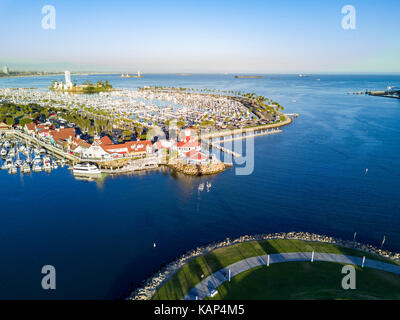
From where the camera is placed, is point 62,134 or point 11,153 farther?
point 62,134

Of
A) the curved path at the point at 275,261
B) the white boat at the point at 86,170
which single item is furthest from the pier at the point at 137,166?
the curved path at the point at 275,261

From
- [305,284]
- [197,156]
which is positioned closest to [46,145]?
[197,156]

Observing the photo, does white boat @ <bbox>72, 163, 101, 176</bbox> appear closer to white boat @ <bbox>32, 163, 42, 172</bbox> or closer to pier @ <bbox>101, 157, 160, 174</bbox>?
pier @ <bbox>101, 157, 160, 174</bbox>

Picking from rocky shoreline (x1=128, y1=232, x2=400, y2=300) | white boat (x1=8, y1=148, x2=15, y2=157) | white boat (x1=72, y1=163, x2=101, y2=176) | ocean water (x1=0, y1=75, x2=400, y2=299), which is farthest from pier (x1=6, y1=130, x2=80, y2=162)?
rocky shoreline (x1=128, y1=232, x2=400, y2=300)

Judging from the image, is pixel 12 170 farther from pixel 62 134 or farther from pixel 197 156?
pixel 197 156

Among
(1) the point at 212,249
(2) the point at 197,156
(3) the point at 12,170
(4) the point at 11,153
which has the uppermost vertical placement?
(4) the point at 11,153
